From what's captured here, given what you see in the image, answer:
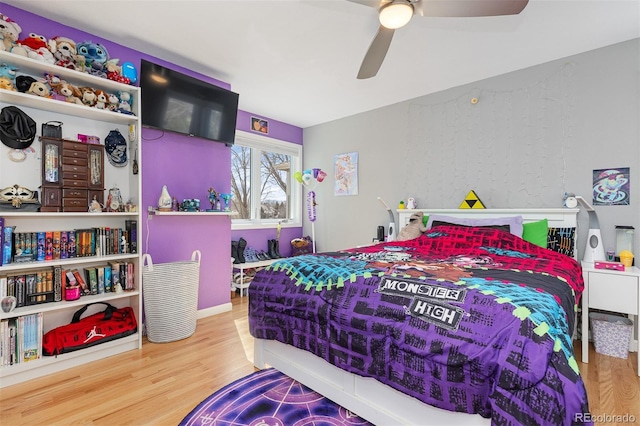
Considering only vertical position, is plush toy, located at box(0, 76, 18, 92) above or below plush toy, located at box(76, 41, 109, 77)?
below

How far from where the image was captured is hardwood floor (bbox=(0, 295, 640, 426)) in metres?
1.69

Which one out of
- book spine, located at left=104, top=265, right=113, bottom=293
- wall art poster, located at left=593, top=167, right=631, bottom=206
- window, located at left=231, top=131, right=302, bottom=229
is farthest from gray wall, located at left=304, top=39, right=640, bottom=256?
book spine, located at left=104, top=265, right=113, bottom=293

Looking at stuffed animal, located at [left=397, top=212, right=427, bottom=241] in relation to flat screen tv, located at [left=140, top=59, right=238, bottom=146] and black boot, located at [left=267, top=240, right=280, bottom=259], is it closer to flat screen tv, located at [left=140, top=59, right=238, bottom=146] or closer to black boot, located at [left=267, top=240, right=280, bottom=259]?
black boot, located at [left=267, top=240, right=280, bottom=259]

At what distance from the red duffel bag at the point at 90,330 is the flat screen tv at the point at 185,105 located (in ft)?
5.35

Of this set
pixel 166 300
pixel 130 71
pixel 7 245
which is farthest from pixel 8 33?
pixel 166 300

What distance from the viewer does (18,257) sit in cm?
212

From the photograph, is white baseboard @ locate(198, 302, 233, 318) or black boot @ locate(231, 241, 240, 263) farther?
black boot @ locate(231, 241, 240, 263)

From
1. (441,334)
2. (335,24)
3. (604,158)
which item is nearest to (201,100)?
(335,24)

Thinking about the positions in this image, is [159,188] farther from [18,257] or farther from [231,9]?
[231,9]

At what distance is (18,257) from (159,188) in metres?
1.12

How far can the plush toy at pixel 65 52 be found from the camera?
7.30ft

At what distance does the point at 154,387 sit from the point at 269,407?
802 mm

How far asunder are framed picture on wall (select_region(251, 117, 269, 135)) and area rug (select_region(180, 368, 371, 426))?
331 centimetres

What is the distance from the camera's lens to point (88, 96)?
7.82 ft
